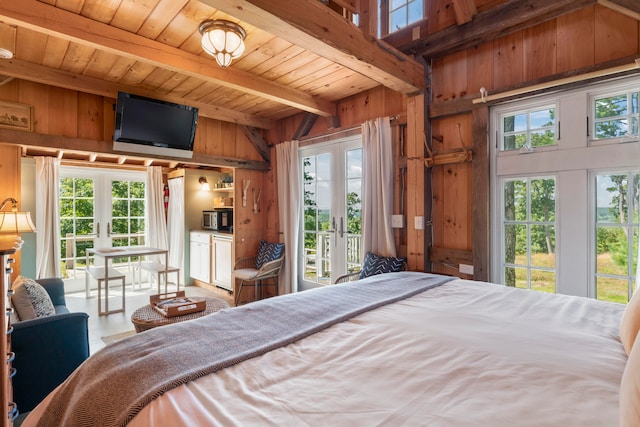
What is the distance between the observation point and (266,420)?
742 mm

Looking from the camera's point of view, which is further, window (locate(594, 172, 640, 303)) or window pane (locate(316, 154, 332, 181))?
window pane (locate(316, 154, 332, 181))

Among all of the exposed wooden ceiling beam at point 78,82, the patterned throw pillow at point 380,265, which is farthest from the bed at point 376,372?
the exposed wooden ceiling beam at point 78,82

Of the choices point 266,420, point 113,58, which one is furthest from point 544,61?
point 113,58

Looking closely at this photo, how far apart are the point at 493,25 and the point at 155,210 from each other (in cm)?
528

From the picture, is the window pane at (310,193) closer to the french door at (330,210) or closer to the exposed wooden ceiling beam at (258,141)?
the french door at (330,210)

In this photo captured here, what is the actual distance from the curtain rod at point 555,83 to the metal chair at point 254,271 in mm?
2973

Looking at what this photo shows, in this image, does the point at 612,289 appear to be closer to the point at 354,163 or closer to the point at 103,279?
the point at 354,163

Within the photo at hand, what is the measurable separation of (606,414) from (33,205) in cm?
594

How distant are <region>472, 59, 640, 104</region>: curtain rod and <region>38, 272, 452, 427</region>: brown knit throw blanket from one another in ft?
6.34

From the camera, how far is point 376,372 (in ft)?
3.09

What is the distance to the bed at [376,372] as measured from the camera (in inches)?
29.7

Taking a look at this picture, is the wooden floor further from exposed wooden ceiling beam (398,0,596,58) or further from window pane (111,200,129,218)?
exposed wooden ceiling beam (398,0,596,58)

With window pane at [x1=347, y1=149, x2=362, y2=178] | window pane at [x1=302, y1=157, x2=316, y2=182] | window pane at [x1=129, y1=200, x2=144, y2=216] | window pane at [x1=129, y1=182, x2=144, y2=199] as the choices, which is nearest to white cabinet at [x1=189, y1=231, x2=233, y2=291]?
window pane at [x1=129, y1=200, x2=144, y2=216]

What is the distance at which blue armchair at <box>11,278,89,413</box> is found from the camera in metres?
1.80
